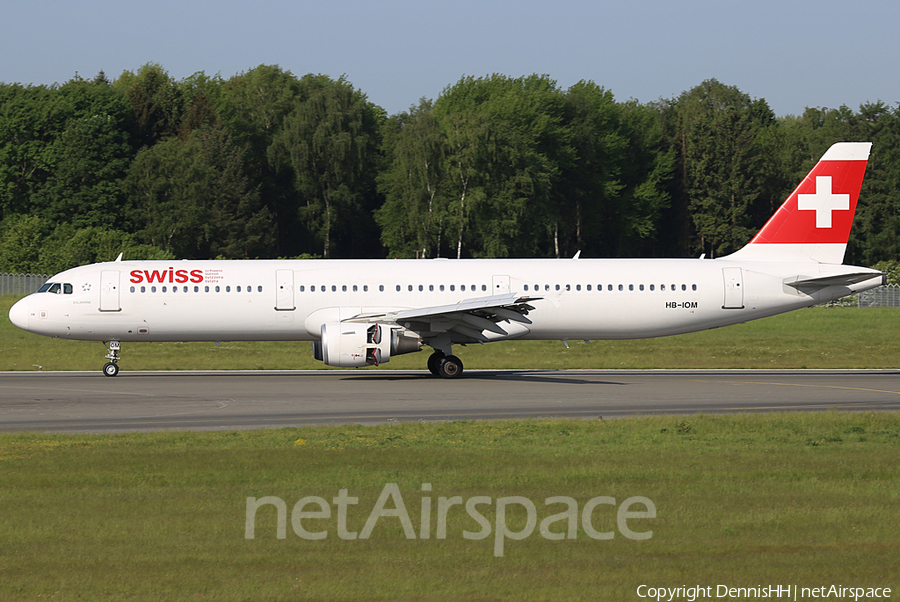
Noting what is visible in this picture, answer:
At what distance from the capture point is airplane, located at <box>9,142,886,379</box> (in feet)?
105

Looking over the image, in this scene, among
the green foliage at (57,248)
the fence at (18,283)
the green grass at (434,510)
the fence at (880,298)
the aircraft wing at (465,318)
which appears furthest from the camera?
the green foliage at (57,248)

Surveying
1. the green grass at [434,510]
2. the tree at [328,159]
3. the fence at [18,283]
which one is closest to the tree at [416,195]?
the tree at [328,159]

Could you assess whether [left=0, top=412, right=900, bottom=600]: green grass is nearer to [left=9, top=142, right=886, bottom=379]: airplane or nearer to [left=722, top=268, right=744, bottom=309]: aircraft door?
[left=9, top=142, right=886, bottom=379]: airplane

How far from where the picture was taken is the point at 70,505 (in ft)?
40.4

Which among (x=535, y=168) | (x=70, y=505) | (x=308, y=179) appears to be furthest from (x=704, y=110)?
(x=70, y=505)

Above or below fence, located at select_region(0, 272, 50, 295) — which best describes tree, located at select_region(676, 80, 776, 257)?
above

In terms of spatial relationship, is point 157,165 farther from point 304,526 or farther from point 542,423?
point 304,526

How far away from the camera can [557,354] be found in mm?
41125

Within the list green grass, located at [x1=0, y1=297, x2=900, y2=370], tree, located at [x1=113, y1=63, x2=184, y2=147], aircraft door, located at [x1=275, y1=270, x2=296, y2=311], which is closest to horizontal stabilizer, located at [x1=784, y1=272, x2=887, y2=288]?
green grass, located at [x1=0, y1=297, x2=900, y2=370]

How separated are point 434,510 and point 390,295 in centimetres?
2083

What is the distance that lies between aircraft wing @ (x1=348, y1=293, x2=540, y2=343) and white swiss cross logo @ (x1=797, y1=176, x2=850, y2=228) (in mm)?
10986

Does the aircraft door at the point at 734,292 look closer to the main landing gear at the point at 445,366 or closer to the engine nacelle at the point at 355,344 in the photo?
the main landing gear at the point at 445,366

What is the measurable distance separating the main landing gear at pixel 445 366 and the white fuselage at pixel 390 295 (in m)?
1.50

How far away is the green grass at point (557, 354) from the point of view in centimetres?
3880
